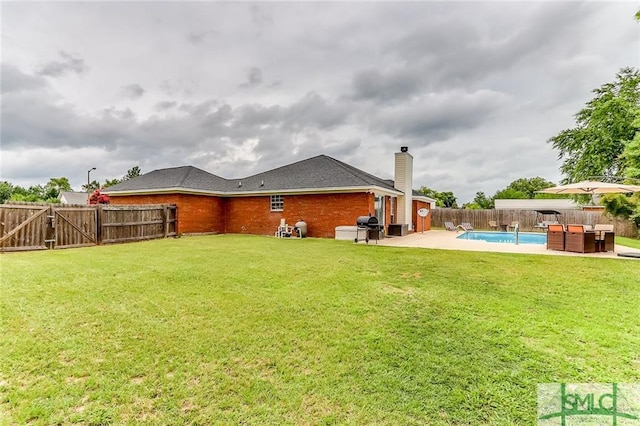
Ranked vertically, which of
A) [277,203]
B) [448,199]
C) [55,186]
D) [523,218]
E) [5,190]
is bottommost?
[523,218]

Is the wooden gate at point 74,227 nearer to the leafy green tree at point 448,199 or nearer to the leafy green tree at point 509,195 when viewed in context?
the leafy green tree at point 448,199

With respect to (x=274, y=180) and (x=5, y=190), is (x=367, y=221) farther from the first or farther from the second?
(x=5, y=190)

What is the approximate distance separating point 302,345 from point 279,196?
15.3 metres

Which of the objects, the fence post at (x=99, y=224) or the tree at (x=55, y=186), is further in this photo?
the tree at (x=55, y=186)

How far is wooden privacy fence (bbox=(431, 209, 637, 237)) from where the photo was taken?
834 inches

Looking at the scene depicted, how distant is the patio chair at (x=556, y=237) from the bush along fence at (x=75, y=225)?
18097mm

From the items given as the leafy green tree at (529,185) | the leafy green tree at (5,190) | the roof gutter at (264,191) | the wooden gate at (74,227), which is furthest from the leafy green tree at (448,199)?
the leafy green tree at (5,190)

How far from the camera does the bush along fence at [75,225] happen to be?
36.6 feet

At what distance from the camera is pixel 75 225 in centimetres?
1288

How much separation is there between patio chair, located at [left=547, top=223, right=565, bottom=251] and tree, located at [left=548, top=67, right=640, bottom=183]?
16.6 meters

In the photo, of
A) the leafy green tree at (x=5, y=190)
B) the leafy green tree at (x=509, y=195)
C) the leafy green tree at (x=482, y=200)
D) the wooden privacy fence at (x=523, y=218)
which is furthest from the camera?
the leafy green tree at (x=509, y=195)

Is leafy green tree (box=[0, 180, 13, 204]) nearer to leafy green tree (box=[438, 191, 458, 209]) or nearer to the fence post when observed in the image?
the fence post

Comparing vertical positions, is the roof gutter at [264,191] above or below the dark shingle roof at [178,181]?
below

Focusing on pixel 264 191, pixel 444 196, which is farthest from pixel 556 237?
pixel 444 196
